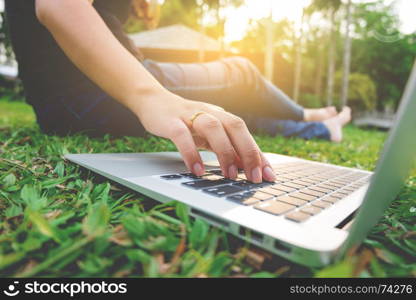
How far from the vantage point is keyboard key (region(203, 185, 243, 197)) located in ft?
2.14

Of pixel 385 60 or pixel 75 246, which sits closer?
pixel 75 246

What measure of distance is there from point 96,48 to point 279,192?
788 millimetres

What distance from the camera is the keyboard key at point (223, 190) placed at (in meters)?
0.65

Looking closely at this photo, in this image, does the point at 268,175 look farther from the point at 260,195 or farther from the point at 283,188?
the point at 260,195

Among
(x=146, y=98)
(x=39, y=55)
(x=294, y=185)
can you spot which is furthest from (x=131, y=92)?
(x=39, y=55)

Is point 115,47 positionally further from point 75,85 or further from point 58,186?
point 75,85

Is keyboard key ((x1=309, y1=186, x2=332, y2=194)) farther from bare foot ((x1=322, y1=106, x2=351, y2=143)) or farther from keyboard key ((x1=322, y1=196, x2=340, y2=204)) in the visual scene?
bare foot ((x1=322, y1=106, x2=351, y2=143))

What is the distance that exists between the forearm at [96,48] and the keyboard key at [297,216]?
0.64 meters

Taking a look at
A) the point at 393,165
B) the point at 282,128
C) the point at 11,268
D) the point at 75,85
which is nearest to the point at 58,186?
the point at 11,268

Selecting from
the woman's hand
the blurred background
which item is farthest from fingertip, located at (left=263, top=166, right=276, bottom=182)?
the blurred background

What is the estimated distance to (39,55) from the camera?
1619 mm

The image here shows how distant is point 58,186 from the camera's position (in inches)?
33.9

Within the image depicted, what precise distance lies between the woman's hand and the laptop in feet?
0.13

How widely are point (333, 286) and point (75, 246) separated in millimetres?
434
